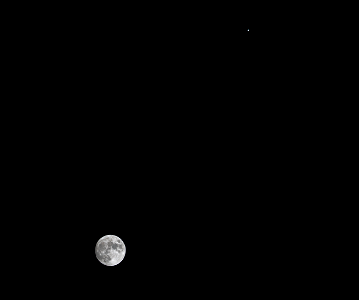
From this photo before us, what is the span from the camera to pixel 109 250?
4.37 m

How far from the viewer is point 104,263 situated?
432cm

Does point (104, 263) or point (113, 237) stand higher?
point (113, 237)

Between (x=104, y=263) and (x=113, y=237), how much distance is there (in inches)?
17.4

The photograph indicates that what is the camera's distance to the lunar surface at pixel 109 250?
14.2ft

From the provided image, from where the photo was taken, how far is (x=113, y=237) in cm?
449

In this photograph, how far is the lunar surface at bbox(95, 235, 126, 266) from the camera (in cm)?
434
